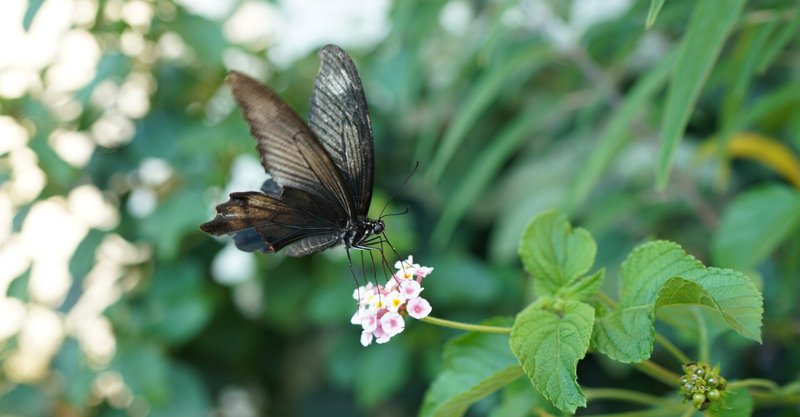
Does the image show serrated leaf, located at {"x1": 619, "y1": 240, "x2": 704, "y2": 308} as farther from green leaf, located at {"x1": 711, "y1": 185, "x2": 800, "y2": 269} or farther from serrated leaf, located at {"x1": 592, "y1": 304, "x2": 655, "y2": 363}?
green leaf, located at {"x1": 711, "y1": 185, "x2": 800, "y2": 269}

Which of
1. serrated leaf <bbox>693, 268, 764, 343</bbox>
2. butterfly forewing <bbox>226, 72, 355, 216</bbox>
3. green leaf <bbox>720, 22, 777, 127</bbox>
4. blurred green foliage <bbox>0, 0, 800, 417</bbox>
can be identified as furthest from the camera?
blurred green foliage <bbox>0, 0, 800, 417</bbox>

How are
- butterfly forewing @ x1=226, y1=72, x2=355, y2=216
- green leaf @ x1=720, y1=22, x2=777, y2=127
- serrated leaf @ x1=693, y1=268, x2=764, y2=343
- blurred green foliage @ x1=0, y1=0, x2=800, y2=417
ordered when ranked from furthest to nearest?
blurred green foliage @ x1=0, y1=0, x2=800, y2=417 < green leaf @ x1=720, y1=22, x2=777, y2=127 < butterfly forewing @ x1=226, y1=72, x2=355, y2=216 < serrated leaf @ x1=693, y1=268, x2=764, y2=343

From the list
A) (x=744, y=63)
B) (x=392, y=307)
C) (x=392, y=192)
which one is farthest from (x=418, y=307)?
(x=392, y=192)

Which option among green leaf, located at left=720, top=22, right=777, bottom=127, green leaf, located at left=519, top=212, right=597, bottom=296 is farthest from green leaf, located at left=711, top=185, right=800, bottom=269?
green leaf, located at left=519, top=212, right=597, bottom=296

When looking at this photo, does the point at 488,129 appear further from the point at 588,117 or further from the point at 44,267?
the point at 44,267

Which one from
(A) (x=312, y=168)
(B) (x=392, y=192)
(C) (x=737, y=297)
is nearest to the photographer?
(C) (x=737, y=297)

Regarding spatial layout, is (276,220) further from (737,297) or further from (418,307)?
(737,297)
